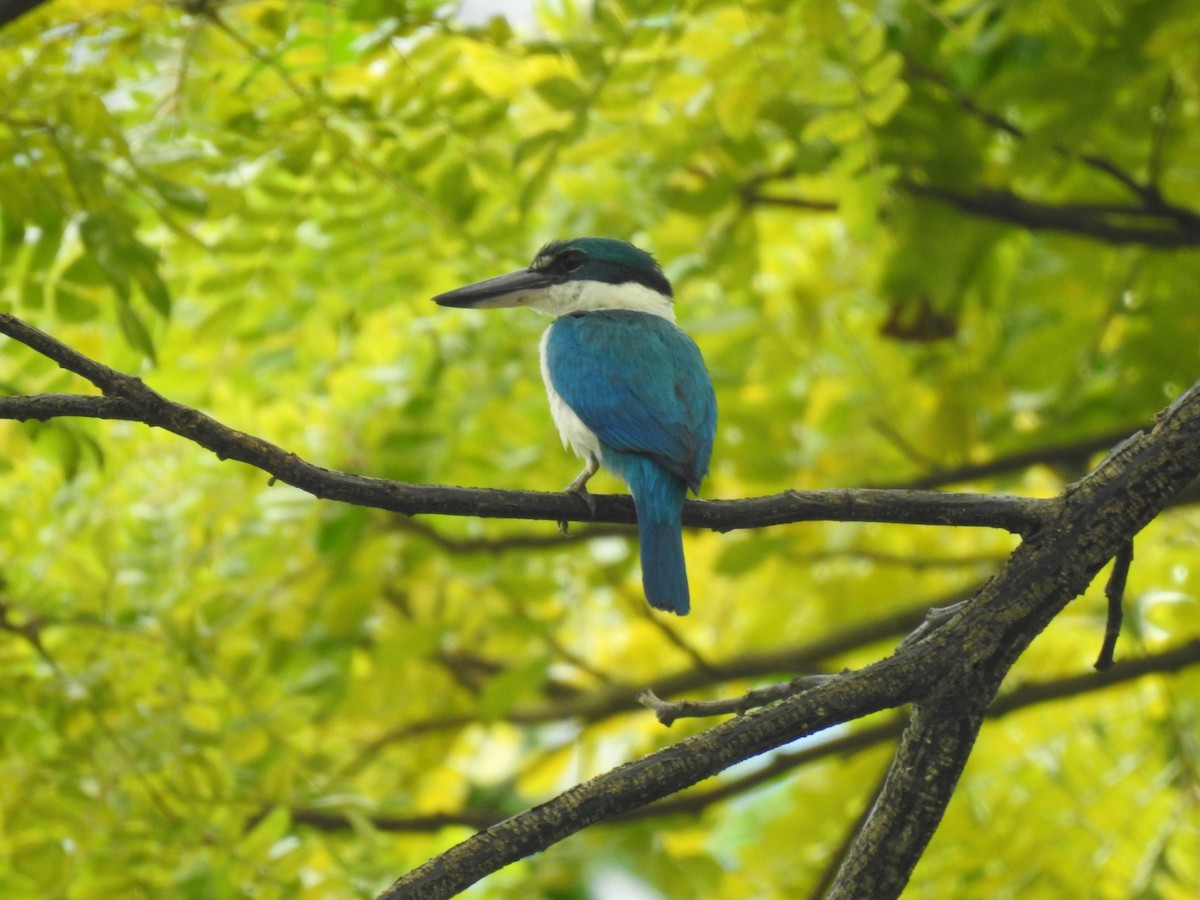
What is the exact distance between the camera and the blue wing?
314 cm

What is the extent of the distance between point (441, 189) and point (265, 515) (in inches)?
43.8

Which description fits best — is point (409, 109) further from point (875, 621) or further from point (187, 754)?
point (875, 621)

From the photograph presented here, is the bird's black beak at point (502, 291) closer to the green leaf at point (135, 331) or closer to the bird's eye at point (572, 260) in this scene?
the bird's eye at point (572, 260)

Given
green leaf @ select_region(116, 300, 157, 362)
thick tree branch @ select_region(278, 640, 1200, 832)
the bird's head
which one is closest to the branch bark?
green leaf @ select_region(116, 300, 157, 362)

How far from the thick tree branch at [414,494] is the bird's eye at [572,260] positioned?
5.89ft

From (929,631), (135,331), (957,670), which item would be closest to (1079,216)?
(929,631)

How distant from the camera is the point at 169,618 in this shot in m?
3.23

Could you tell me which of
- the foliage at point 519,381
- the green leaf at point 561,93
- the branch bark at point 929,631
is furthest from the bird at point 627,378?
the branch bark at point 929,631

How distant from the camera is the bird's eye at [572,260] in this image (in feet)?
12.7

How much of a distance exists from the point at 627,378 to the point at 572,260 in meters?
0.64

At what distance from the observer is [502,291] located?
3625 millimetres

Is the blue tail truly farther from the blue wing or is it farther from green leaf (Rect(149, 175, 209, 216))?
green leaf (Rect(149, 175, 209, 216))

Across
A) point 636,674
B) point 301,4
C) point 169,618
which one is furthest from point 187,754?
point 636,674

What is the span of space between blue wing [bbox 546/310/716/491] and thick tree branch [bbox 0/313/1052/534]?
93cm
